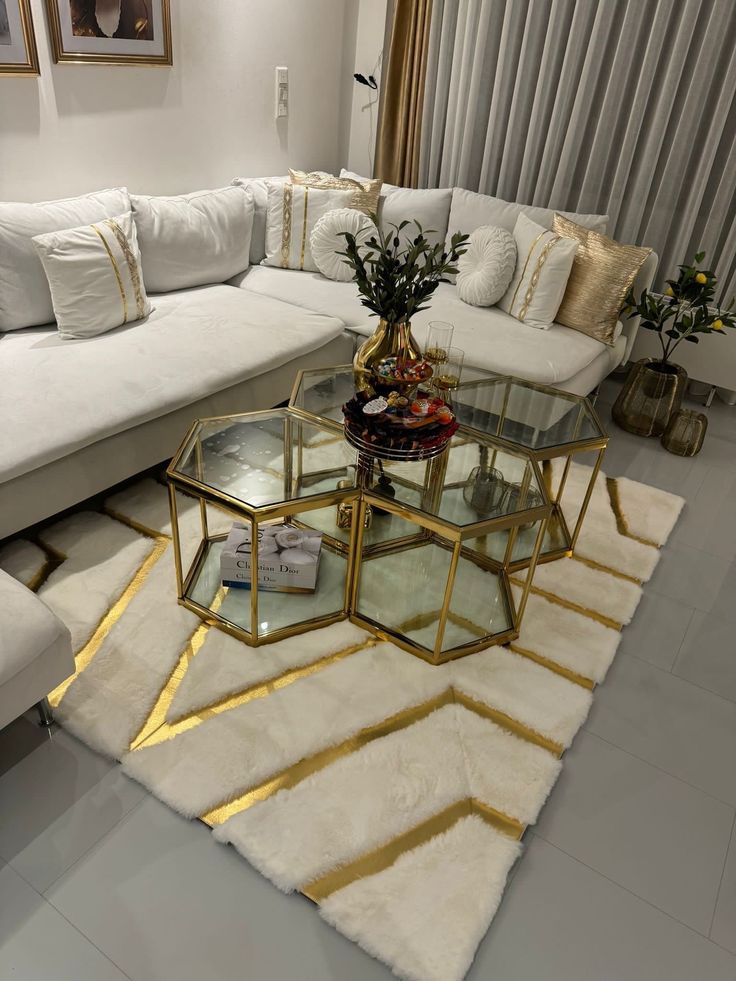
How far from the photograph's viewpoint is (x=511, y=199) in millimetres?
3939

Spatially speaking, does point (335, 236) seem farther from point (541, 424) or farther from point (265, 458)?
point (265, 458)

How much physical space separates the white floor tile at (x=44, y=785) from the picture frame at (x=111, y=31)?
257 centimetres

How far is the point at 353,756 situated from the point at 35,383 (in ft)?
5.20

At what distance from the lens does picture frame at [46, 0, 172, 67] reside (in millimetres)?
2742

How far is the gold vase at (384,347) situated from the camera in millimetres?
2086

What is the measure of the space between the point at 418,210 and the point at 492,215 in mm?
391

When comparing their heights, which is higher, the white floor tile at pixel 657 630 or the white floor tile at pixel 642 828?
the white floor tile at pixel 657 630

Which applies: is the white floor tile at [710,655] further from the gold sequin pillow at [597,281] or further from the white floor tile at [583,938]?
the gold sequin pillow at [597,281]

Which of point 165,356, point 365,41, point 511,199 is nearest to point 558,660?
point 165,356

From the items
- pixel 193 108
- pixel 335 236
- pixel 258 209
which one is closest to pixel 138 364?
pixel 335 236

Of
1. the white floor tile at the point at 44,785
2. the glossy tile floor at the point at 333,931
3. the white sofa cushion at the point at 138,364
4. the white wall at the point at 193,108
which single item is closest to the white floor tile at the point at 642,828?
the glossy tile floor at the point at 333,931

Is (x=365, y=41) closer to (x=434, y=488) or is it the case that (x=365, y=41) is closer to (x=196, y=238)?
(x=196, y=238)

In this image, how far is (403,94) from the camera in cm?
399

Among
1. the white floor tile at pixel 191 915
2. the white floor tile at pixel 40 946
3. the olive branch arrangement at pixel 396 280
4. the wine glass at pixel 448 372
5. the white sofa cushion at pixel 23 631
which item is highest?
the olive branch arrangement at pixel 396 280
